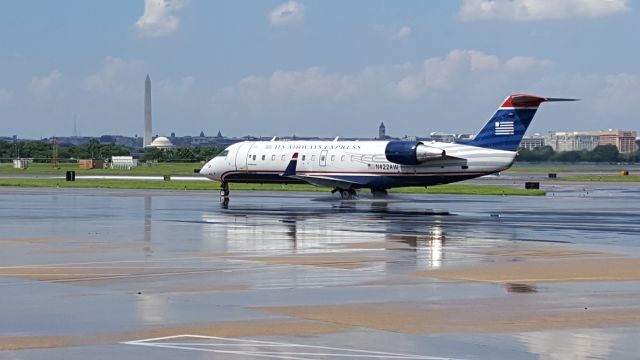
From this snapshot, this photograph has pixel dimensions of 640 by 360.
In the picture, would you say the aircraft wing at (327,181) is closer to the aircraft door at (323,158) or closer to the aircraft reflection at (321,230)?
the aircraft door at (323,158)

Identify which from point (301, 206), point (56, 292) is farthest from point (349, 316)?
point (301, 206)

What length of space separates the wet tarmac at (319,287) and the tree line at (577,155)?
113 m

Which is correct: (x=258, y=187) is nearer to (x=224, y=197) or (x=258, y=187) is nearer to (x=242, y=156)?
(x=242, y=156)

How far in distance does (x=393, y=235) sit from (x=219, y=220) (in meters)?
8.85

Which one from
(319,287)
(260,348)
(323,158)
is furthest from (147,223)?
(260,348)

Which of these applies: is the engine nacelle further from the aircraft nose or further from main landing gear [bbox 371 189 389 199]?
the aircraft nose

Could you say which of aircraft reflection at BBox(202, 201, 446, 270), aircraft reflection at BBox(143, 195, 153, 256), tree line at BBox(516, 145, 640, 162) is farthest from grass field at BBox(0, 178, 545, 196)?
tree line at BBox(516, 145, 640, 162)

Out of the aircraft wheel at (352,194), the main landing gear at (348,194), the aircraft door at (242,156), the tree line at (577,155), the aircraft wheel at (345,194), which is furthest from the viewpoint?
the tree line at (577,155)

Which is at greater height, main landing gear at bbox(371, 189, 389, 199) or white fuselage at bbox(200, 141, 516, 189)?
white fuselage at bbox(200, 141, 516, 189)

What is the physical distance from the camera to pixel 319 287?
19.6 metres

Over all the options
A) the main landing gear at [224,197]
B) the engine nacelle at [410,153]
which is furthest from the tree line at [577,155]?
the main landing gear at [224,197]

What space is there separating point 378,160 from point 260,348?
43292 mm

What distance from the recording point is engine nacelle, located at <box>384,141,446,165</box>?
2154 inches

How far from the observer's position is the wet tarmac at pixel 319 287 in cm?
1377
